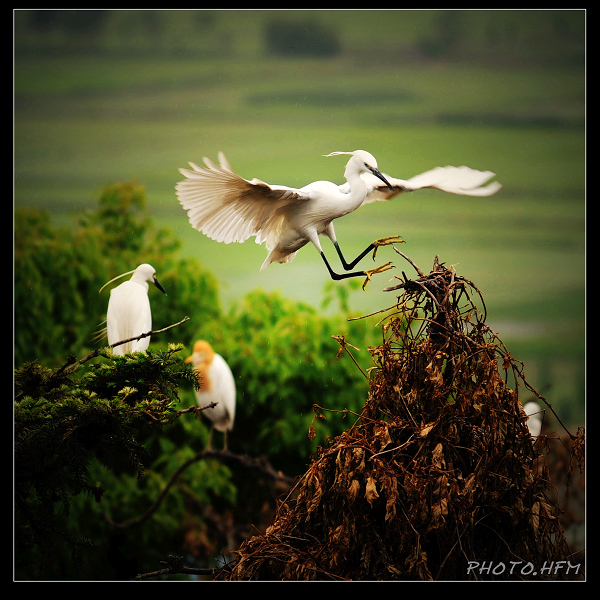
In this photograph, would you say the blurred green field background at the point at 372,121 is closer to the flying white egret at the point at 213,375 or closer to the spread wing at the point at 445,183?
the spread wing at the point at 445,183

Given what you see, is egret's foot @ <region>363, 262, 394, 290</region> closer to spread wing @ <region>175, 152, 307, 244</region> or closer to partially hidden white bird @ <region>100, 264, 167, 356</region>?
spread wing @ <region>175, 152, 307, 244</region>

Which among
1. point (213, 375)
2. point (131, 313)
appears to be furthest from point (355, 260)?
point (213, 375)

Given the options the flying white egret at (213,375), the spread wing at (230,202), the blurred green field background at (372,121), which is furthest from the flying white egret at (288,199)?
the flying white egret at (213,375)

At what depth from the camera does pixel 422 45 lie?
265 cm

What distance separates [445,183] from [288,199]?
2.01 ft

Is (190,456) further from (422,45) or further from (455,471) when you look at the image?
(422,45)

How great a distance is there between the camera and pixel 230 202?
2.32m

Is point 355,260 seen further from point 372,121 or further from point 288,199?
point 372,121

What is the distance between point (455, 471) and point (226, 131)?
63.1 inches

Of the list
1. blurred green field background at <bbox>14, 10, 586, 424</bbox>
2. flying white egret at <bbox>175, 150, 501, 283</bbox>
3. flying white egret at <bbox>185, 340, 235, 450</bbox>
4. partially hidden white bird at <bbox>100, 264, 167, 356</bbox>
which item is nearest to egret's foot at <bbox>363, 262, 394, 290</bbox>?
flying white egret at <bbox>175, 150, 501, 283</bbox>

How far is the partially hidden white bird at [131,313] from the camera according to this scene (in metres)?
2.68

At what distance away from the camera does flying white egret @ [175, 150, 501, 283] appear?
225 cm

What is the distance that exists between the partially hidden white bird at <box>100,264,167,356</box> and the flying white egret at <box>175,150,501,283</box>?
47 centimetres

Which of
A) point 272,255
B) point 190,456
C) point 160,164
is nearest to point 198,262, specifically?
point 160,164
